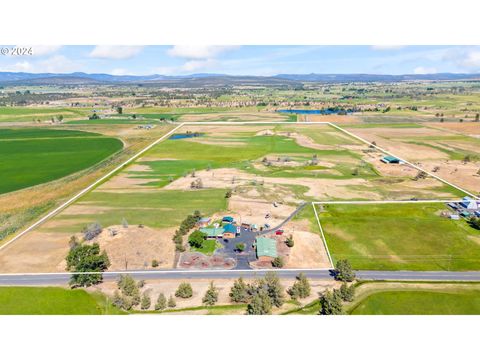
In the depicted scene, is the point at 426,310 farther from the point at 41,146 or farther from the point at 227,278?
the point at 41,146

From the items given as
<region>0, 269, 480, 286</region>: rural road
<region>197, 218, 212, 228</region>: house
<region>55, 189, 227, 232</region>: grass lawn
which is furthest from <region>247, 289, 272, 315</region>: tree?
<region>55, 189, 227, 232</region>: grass lawn

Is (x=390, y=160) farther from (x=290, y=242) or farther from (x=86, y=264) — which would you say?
(x=86, y=264)

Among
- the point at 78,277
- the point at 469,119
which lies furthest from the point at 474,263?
the point at 469,119

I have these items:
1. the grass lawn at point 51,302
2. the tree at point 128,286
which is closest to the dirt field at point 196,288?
the tree at point 128,286

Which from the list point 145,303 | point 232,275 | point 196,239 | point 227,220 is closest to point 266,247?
point 232,275

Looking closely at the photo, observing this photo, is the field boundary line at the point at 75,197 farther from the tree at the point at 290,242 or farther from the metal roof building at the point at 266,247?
the tree at the point at 290,242
